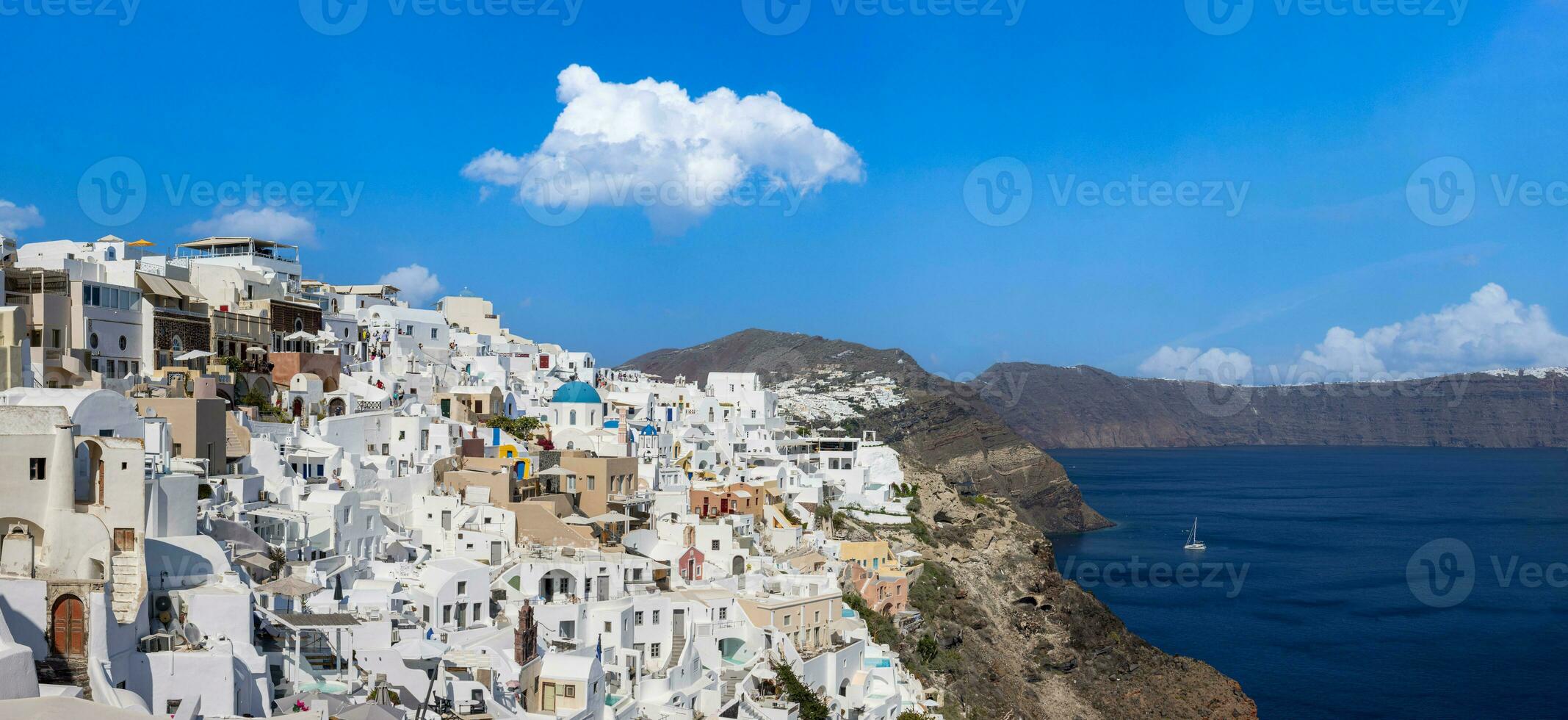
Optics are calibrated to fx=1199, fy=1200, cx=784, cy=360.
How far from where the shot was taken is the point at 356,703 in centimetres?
1652

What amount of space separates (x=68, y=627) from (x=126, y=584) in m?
1.56

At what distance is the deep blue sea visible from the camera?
46.7m

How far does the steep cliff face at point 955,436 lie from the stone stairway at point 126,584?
6583cm

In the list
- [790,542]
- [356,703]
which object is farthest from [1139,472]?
[356,703]

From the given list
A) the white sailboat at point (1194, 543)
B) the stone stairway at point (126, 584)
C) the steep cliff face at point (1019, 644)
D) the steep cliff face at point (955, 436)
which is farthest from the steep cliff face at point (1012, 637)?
the steep cliff face at point (955, 436)

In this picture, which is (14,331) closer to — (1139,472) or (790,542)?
(790,542)

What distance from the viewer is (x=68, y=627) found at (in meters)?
13.9

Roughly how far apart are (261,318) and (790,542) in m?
17.2

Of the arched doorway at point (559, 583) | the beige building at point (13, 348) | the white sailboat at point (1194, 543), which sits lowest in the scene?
the white sailboat at point (1194, 543)

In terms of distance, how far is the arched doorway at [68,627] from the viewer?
13.8m

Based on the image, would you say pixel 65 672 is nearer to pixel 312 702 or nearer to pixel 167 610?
pixel 167 610

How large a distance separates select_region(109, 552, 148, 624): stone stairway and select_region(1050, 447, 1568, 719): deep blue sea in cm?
3912

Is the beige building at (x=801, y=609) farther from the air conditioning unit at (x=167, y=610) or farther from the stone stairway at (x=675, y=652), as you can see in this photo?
the air conditioning unit at (x=167, y=610)

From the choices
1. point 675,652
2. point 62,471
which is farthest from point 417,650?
point 675,652
